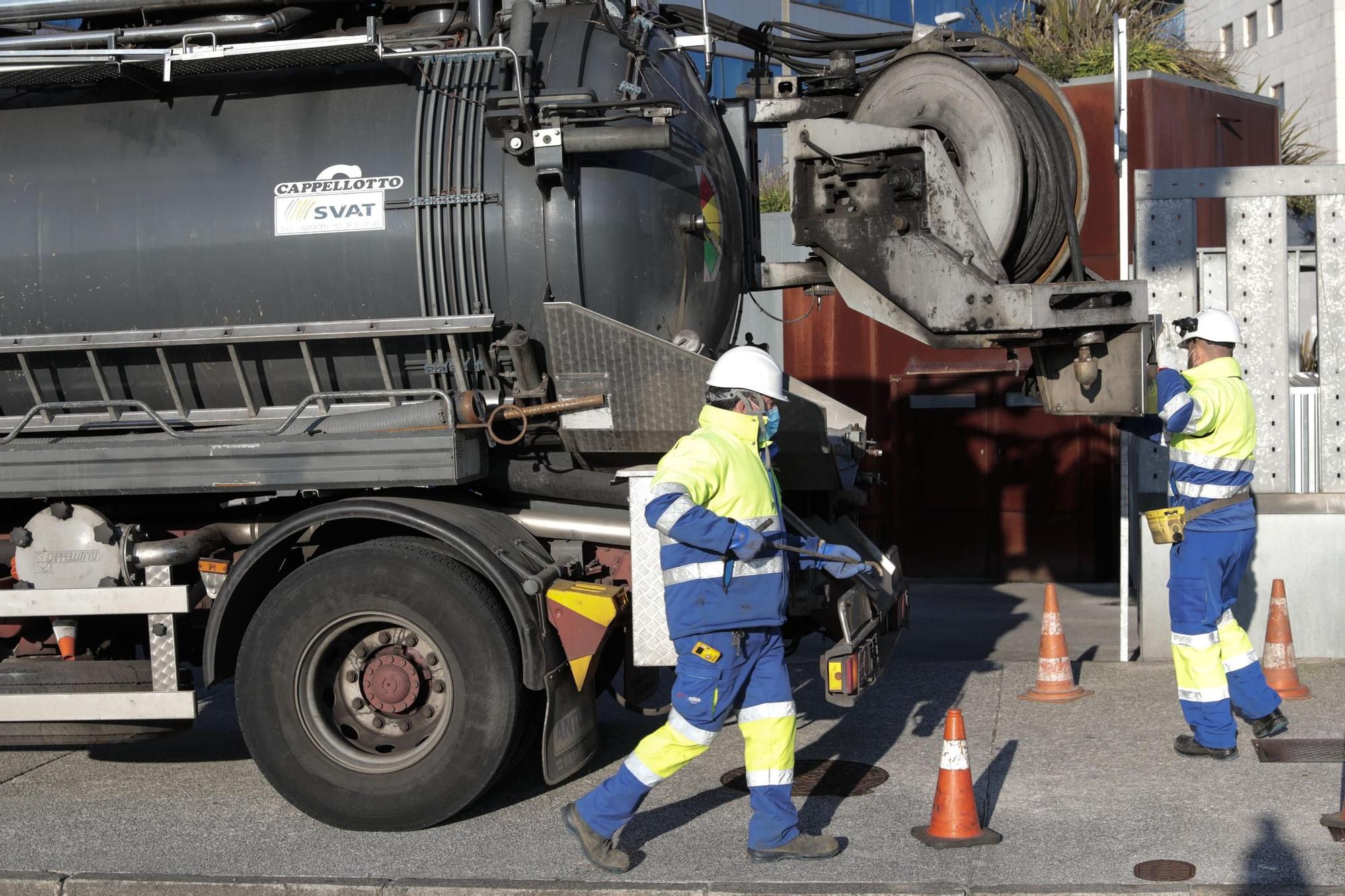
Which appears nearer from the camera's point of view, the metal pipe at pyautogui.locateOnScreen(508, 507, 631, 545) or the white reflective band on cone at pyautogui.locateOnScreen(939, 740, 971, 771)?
the white reflective band on cone at pyautogui.locateOnScreen(939, 740, 971, 771)

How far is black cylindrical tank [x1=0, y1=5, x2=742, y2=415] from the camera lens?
5.86 metres

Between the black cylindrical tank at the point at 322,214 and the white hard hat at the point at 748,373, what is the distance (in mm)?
857

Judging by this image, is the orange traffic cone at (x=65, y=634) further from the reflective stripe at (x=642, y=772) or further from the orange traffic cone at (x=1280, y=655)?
the orange traffic cone at (x=1280, y=655)

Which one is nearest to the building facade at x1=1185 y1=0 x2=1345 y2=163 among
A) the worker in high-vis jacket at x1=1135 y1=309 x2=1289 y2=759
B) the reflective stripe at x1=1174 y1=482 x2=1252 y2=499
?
the worker in high-vis jacket at x1=1135 y1=309 x2=1289 y2=759

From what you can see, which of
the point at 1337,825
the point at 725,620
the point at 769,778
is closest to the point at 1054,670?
the point at 1337,825

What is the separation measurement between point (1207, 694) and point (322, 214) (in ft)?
13.4

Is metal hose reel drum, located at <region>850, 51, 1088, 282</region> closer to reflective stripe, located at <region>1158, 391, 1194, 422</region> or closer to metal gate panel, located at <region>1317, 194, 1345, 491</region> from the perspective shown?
reflective stripe, located at <region>1158, 391, 1194, 422</region>

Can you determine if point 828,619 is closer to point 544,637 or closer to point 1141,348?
point 544,637

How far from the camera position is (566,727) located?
5.72 m

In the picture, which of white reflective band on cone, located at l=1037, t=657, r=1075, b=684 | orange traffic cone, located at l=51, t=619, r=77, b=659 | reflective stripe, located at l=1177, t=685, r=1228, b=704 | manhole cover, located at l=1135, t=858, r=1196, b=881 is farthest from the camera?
white reflective band on cone, located at l=1037, t=657, r=1075, b=684

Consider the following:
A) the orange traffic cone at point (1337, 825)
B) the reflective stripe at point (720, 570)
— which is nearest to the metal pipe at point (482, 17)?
the reflective stripe at point (720, 570)

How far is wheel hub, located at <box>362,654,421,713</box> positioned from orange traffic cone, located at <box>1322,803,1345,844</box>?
3.29 metres

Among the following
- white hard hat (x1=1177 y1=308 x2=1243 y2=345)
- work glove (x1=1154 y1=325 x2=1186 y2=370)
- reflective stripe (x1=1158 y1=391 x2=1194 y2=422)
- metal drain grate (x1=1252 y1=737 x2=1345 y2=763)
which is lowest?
metal drain grate (x1=1252 y1=737 x2=1345 y2=763)

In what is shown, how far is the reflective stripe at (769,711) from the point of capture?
5098mm
